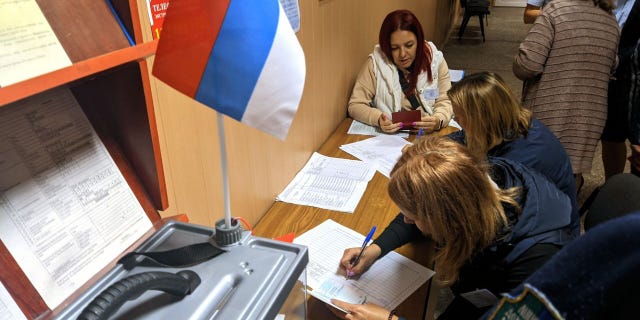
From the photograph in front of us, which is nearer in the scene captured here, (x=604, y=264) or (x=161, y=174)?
(x=604, y=264)

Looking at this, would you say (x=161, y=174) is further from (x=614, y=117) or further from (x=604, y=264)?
(x=614, y=117)

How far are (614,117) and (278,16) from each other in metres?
2.34

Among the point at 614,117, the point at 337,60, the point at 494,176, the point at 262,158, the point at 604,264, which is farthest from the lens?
the point at 614,117

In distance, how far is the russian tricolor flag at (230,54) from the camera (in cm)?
49

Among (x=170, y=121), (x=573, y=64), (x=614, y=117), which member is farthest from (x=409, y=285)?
(x=614, y=117)

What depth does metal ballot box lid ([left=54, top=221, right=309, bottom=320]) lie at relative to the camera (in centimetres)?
50

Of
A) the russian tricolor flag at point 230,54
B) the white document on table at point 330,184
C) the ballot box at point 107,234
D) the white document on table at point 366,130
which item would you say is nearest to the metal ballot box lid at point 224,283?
the ballot box at point 107,234

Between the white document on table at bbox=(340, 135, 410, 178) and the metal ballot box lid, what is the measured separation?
1081 millimetres

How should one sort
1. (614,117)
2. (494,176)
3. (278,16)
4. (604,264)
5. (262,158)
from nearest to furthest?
(604,264)
(278,16)
(494,176)
(262,158)
(614,117)

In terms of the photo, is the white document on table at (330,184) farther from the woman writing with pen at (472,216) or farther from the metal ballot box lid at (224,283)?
the metal ballot box lid at (224,283)

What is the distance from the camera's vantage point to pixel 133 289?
0.48 metres

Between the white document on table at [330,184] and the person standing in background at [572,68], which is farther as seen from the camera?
the person standing in background at [572,68]

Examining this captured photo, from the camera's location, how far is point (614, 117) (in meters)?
2.23

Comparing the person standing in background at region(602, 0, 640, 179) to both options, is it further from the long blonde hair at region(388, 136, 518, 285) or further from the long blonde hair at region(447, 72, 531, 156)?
the long blonde hair at region(388, 136, 518, 285)
